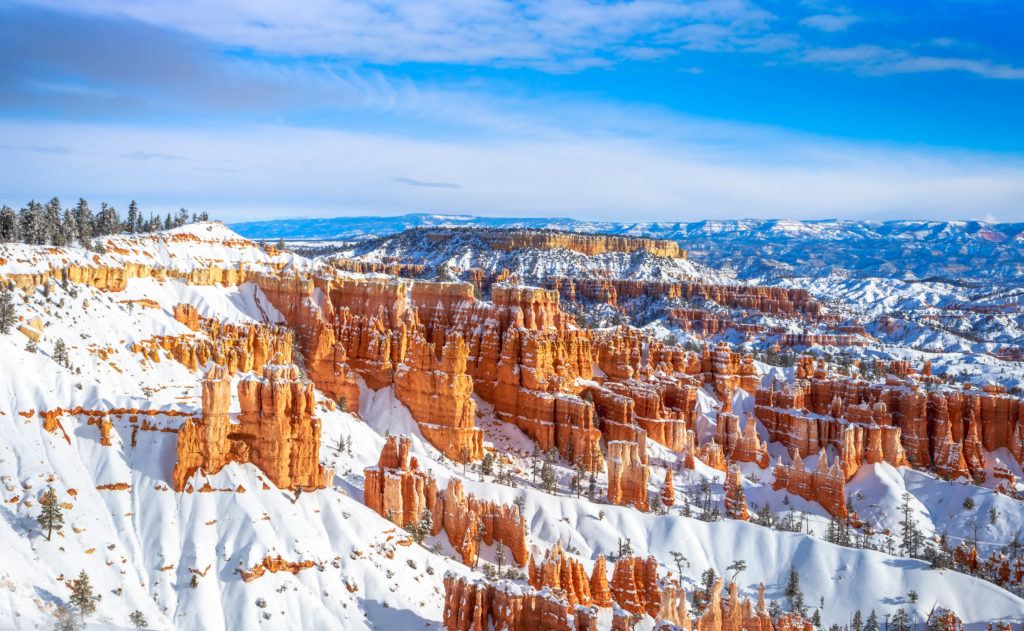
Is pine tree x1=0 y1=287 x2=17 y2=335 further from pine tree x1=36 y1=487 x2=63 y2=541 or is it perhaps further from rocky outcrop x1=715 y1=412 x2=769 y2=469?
rocky outcrop x1=715 y1=412 x2=769 y2=469

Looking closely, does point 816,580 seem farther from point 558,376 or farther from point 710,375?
point 710,375

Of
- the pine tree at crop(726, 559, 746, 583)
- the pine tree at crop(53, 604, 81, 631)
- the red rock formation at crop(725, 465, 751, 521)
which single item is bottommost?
the pine tree at crop(726, 559, 746, 583)

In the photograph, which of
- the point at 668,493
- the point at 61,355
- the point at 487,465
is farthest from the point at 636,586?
the point at 61,355

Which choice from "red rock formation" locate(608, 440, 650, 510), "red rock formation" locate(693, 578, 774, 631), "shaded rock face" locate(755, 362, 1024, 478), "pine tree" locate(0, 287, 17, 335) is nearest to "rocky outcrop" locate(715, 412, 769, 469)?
"shaded rock face" locate(755, 362, 1024, 478)

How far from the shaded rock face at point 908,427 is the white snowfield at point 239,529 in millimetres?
8215

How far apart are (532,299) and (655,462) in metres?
26.9

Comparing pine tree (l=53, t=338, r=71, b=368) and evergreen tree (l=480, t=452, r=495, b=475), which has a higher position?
pine tree (l=53, t=338, r=71, b=368)

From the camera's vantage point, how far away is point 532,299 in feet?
341

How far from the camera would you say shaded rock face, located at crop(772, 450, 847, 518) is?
8438 centimetres

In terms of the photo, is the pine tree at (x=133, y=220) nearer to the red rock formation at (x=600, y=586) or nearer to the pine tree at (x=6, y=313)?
the pine tree at (x=6, y=313)

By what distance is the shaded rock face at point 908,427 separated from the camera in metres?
94.4

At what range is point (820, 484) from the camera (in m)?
85.2

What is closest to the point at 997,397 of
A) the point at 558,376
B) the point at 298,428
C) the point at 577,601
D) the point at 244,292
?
the point at 558,376

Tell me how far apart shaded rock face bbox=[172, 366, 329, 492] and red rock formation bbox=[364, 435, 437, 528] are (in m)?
5.10
